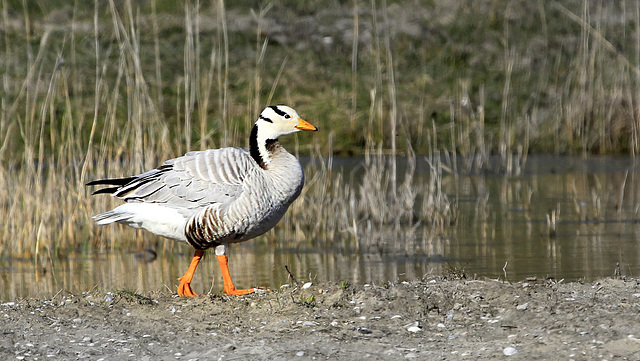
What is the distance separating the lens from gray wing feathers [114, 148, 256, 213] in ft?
24.6

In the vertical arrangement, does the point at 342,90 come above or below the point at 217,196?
above

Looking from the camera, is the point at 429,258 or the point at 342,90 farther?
the point at 342,90

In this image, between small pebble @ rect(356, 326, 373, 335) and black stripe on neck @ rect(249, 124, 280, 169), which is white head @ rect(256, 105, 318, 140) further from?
small pebble @ rect(356, 326, 373, 335)

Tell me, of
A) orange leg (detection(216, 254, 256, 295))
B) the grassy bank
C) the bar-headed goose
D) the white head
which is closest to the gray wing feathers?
the bar-headed goose

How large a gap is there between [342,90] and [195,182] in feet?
42.7

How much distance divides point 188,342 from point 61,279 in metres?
3.76

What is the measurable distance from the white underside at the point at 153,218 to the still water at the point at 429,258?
0.61 m

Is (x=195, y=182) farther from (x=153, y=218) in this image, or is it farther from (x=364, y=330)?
(x=364, y=330)

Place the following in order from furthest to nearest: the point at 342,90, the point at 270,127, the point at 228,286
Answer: the point at 342,90 < the point at 270,127 < the point at 228,286

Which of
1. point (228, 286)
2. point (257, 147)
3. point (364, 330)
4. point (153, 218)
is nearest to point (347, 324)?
point (364, 330)

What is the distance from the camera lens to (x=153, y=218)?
303 inches

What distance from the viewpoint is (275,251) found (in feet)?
34.3

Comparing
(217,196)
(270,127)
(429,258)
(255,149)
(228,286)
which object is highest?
(270,127)

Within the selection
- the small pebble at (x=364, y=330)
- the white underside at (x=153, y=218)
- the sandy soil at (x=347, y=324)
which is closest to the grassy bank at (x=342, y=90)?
the white underside at (x=153, y=218)
